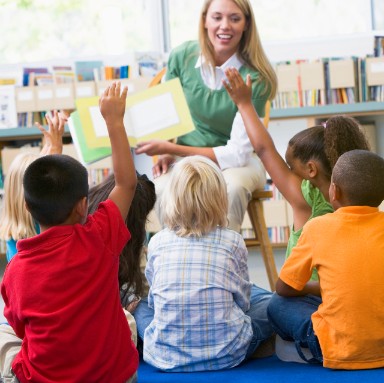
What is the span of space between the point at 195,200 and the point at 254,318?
0.41 metres

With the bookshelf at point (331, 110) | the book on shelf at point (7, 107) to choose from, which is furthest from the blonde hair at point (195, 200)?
the book on shelf at point (7, 107)

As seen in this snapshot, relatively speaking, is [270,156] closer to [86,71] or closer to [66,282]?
[66,282]

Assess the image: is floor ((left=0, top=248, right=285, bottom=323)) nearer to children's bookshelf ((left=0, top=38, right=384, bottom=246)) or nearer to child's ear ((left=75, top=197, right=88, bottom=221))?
children's bookshelf ((left=0, top=38, right=384, bottom=246))

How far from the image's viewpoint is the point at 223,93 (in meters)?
2.96

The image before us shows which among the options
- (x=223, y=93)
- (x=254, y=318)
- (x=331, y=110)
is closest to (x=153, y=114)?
(x=223, y=93)

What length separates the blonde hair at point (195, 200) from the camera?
2.01 metres

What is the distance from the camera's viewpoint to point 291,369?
6.42ft

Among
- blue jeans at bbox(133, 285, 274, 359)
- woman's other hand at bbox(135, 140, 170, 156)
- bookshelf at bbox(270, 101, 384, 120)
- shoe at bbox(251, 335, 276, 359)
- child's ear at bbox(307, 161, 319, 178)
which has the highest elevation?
bookshelf at bbox(270, 101, 384, 120)

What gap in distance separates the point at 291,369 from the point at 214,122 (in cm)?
126

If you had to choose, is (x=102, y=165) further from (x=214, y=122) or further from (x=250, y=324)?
(x=250, y=324)

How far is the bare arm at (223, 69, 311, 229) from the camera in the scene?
7.28ft

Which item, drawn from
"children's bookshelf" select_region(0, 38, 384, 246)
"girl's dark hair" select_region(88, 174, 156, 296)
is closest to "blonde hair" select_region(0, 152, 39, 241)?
"girl's dark hair" select_region(88, 174, 156, 296)

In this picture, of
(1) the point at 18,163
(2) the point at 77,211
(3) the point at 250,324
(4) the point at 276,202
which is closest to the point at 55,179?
(2) the point at 77,211

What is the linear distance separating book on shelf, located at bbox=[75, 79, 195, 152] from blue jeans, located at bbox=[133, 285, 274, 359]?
0.66 m
